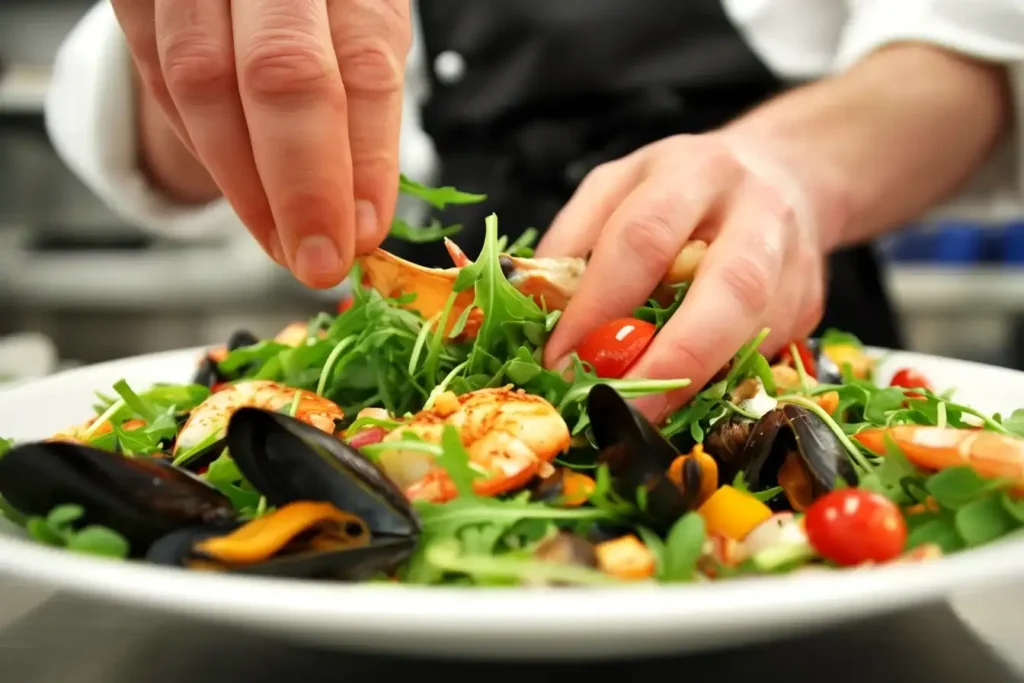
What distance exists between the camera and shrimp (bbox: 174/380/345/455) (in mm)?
864

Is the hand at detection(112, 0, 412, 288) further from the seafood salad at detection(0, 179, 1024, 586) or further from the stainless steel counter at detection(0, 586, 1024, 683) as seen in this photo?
the stainless steel counter at detection(0, 586, 1024, 683)

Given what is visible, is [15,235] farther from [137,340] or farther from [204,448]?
[204,448]

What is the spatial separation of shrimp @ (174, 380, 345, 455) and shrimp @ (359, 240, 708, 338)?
0.16 m

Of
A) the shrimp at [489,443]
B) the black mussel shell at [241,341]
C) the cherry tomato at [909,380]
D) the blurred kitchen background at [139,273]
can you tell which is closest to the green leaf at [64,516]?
the shrimp at [489,443]

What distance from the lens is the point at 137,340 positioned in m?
4.05

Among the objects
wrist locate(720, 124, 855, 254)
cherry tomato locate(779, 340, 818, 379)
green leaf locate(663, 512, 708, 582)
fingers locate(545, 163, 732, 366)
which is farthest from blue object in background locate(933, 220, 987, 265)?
green leaf locate(663, 512, 708, 582)

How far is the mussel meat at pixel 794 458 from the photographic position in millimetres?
734

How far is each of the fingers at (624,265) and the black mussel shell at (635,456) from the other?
19 centimetres

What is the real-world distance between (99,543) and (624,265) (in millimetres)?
529

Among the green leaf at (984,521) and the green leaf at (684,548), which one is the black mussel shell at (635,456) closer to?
the green leaf at (684,548)

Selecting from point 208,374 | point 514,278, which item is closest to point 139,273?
point 208,374

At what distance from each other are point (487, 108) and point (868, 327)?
3.07ft

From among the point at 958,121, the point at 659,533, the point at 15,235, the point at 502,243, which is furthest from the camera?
the point at 15,235

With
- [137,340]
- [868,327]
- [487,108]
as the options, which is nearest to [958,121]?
[868,327]
